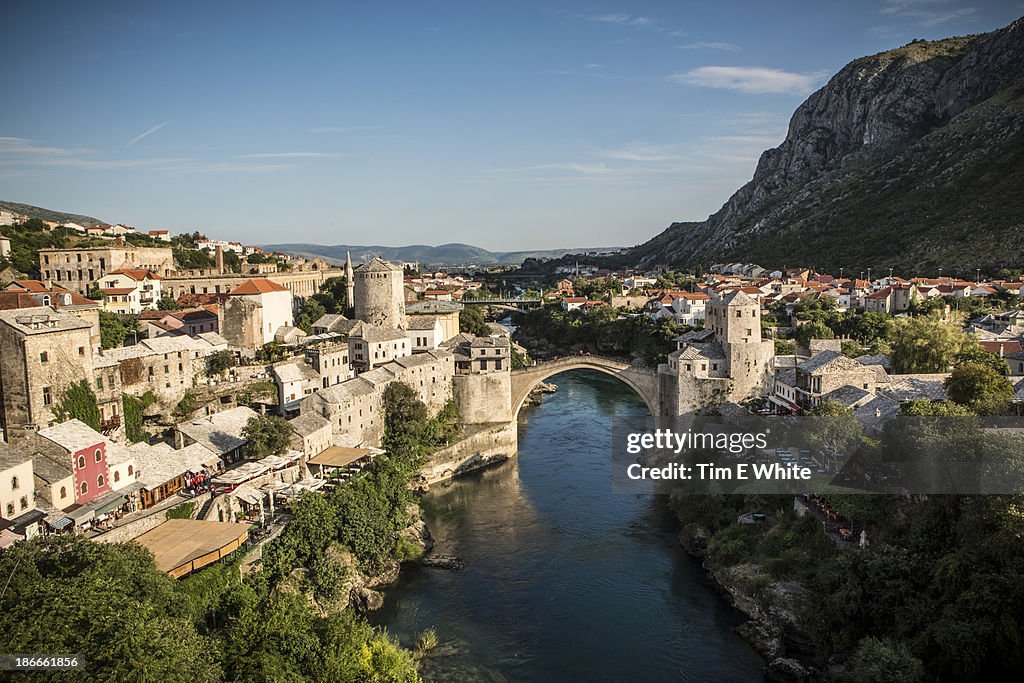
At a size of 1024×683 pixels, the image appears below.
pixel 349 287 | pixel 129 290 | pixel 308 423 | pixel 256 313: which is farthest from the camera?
pixel 349 287

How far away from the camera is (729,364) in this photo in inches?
1008

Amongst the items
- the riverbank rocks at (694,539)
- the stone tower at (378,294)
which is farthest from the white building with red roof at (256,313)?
the riverbank rocks at (694,539)

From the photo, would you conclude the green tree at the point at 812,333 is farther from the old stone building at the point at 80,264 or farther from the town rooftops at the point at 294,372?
the old stone building at the point at 80,264

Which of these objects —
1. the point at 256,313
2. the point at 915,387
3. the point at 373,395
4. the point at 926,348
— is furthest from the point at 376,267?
the point at 926,348

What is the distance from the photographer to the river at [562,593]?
13.8 metres

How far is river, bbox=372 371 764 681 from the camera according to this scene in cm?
1375

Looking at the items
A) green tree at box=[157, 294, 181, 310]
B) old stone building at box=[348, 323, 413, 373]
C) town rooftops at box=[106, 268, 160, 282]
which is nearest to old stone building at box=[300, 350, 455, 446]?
old stone building at box=[348, 323, 413, 373]

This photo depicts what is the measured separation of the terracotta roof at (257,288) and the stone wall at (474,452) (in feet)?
32.2

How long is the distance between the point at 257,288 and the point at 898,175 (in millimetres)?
59846

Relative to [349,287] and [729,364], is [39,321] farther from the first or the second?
[729,364]

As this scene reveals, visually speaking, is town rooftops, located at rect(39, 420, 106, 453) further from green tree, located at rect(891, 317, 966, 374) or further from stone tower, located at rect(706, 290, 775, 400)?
green tree, located at rect(891, 317, 966, 374)

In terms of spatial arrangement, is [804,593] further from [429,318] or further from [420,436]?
[429,318]

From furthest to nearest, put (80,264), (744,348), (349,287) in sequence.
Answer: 1. (349,287)
2. (80,264)
3. (744,348)

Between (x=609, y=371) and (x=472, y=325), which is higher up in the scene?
(x=472, y=325)
